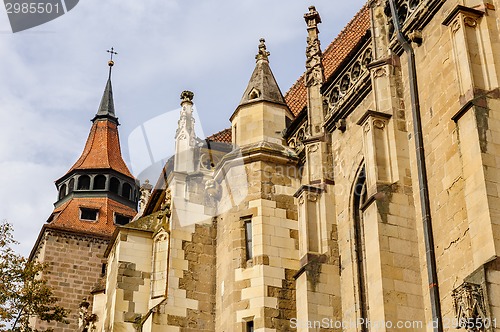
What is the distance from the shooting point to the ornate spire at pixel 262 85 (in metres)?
19.1

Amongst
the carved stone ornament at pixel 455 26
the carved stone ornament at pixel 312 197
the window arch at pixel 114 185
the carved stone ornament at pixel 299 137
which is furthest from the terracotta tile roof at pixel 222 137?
the window arch at pixel 114 185

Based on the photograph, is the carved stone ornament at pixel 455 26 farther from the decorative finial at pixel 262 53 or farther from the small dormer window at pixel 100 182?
the small dormer window at pixel 100 182

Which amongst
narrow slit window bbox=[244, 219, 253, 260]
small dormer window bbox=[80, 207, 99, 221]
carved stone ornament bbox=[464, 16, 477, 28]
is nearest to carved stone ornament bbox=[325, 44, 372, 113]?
narrow slit window bbox=[244, 219, 253, 260]

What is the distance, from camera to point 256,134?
18609mm

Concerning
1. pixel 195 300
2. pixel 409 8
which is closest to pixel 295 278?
pixel 195 300

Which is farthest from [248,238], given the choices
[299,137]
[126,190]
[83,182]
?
[126,190]

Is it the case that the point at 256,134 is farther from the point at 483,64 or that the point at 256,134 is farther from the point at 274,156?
the point at 483,64

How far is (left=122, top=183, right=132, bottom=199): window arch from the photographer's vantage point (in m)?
40.6

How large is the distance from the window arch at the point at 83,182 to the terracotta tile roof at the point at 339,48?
18.8m

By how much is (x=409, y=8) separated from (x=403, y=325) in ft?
17.8

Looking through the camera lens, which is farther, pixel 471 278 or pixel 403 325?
pixel 403 325

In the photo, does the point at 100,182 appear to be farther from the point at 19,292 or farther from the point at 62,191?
the point at 19,292

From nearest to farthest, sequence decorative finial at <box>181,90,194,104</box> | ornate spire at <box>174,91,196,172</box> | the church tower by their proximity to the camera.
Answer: ornate spire at <box>174,91,196,172</box>, decorative finial at <box>181,90,194,104</box>, the church tower

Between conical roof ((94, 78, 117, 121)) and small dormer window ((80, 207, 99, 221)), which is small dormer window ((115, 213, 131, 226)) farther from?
conical roof ((94, 78, 117, 121))
